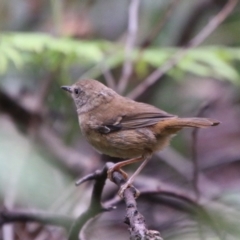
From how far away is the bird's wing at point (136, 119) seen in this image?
3.99 metres

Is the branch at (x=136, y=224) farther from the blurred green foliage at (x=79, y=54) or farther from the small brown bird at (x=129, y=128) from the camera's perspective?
the blurred green foliage at (x=79, y=54)

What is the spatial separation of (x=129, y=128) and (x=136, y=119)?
0.26 ft

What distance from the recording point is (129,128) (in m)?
4.06

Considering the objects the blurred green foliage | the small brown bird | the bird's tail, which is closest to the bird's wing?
the small brown bird

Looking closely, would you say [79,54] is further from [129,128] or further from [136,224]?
[136,224]

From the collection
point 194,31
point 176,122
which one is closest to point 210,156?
point 194,31

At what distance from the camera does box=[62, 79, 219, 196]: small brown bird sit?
3.90m

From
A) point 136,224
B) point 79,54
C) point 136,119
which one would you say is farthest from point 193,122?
point 79,54

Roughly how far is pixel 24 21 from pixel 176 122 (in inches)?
168

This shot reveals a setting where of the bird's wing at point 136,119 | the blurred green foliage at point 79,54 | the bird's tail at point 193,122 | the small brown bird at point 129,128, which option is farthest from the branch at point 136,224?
the blurred green foliage at point 79,54

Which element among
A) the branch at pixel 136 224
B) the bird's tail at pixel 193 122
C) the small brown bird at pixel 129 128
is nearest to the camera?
the branch at pixel 136 224

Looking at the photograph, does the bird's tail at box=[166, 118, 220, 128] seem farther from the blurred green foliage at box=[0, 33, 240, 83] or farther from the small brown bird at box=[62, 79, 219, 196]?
the blurred green foliage at box=[0, 33, 240, 83]

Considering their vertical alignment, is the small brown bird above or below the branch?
above

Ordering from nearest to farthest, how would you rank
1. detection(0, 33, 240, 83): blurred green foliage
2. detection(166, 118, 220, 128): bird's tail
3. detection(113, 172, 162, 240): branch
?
detection(113, 172, 162, 240): branch
detection(166, 118, 220, 128): bird's tail
detection(0, 33, 240, 83): blurred green foliage
